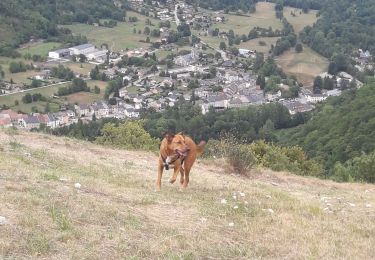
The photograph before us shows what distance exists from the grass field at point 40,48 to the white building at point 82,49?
4573mm

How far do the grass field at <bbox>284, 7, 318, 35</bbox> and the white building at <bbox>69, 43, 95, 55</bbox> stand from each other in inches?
1759

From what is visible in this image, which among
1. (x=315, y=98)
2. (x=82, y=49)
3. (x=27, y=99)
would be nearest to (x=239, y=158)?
(x=27, y=99)

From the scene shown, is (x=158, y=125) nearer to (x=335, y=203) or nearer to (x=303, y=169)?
(x=303, y=169)

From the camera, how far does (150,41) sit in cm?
10706

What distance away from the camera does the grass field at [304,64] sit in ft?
309

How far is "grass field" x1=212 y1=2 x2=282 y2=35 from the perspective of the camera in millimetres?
119988

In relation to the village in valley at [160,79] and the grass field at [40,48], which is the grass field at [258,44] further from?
the grass field at [40,48]

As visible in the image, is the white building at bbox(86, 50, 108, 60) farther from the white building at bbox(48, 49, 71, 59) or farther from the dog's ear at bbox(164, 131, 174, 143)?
the dog's ear at bbox(164, 131, 174, 143)

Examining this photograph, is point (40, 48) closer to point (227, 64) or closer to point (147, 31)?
point (147, 31)

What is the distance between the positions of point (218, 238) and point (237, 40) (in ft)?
341

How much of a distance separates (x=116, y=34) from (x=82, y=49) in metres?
15.6

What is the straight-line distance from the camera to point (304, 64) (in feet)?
323

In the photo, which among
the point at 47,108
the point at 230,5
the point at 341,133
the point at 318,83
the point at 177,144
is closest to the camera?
the point at 177,144

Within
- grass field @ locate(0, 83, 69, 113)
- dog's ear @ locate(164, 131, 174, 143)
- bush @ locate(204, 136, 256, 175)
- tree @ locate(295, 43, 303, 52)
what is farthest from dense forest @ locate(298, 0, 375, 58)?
dog's ear @ locate(164, 131, 174, 143)
